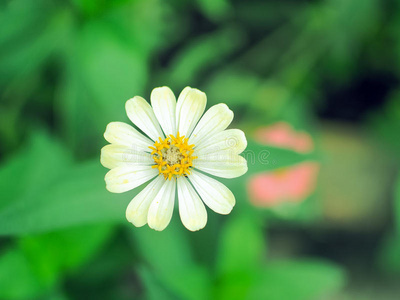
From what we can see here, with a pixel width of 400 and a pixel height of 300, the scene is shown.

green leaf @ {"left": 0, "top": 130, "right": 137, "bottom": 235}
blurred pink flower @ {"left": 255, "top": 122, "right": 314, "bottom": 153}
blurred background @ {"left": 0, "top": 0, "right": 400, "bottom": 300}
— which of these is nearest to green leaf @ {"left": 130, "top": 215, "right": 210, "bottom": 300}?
blurred background @ {"left": 0, "top": 0, "right": 400, "bottom": 300}

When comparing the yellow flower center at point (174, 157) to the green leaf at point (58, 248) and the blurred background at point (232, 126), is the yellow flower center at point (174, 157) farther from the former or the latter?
the green leaf at point (58, 248)

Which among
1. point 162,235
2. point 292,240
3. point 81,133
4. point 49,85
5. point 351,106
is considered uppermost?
point 351,106

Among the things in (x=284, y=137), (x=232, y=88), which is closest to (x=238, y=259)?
(x=284, y=137)

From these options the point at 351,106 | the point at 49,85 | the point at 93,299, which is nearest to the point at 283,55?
the point at 351,106

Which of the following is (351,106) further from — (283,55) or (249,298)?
(249,298)

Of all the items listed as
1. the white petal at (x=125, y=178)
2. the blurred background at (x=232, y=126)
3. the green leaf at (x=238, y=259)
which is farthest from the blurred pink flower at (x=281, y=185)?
the white petal at (x=125, y=178)


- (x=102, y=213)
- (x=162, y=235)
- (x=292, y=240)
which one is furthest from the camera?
(x=292, y=240)
